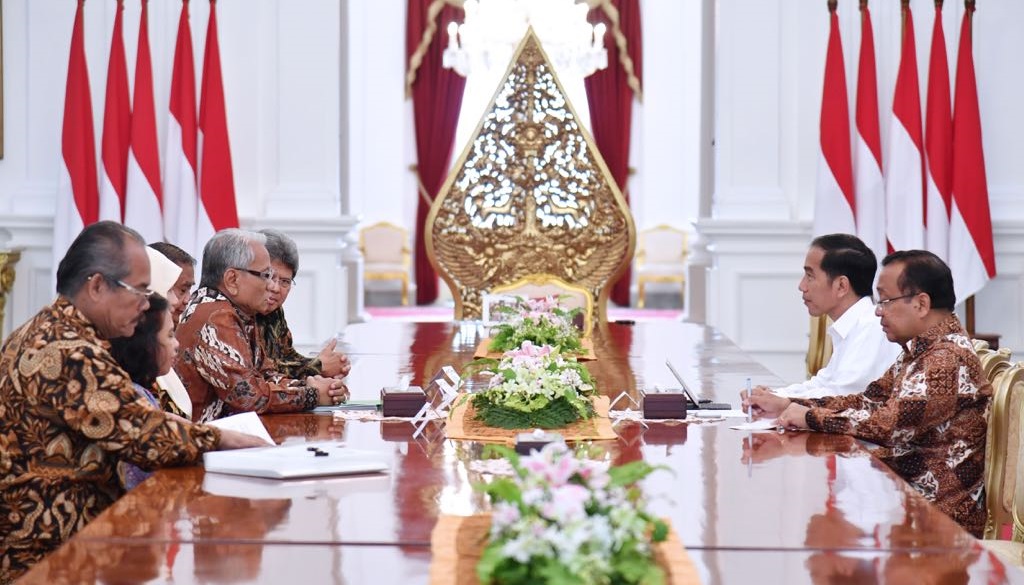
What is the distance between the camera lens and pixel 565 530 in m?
1.48

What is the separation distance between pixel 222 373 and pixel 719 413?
126cm

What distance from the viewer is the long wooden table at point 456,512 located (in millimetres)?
1908

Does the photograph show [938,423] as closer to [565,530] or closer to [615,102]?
[565,530]

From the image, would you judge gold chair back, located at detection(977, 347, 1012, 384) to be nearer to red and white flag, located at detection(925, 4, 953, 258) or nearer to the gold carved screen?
the gold carved screen

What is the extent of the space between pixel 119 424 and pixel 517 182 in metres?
4.51

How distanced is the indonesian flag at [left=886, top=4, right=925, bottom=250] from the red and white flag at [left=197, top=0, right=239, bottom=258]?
373 centimetres

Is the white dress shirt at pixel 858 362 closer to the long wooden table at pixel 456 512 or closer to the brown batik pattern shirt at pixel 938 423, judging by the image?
the brown batik pattern shirt at pixel 938 423

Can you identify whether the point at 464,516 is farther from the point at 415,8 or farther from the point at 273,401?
the point at 415,8

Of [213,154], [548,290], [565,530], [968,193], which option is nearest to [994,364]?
[565,530]

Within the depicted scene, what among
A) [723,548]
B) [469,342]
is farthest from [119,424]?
[469,342]

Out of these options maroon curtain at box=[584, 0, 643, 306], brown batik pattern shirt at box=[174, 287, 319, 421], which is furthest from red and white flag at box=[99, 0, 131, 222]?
maroon curtain at box=[584, 0, 643, 306]

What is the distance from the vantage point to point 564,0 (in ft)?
44.1

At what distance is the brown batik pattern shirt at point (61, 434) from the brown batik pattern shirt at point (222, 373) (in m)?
0.83

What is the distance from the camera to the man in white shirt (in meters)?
4.13
